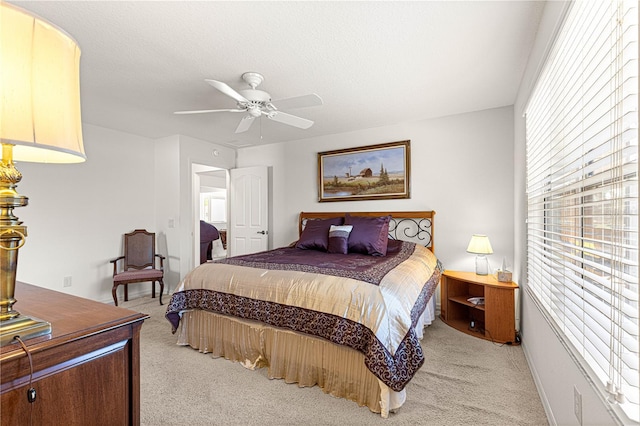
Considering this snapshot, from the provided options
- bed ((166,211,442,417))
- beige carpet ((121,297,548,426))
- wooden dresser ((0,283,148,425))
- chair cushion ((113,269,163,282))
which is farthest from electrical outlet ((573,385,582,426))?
chair cushion ((113,269,163,282))

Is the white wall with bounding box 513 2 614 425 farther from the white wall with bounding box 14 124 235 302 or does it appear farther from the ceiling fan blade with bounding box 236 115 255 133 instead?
the white wall with bounding box 14 124 235 302

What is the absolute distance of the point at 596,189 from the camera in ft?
3.93

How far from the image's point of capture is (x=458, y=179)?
3.76 metres

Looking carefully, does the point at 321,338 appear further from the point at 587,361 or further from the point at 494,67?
the point at 494,67

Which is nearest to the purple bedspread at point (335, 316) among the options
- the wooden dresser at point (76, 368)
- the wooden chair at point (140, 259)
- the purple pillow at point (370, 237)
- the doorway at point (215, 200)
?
the purple pillow at point (370, 237)

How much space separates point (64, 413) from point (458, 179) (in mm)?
3918

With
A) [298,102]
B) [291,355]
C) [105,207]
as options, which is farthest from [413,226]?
[105,207]

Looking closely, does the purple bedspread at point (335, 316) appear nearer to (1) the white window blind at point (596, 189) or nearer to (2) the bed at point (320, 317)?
(2) the bed at point (320, 317)

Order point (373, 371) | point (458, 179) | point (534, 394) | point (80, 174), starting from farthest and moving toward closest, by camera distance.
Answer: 1. point (80, 174)
2. point (458, 179)
3. point (534, 394)
4. point (373, 371)

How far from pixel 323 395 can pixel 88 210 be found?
399 centimetres

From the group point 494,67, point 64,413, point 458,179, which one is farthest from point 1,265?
point 458,179

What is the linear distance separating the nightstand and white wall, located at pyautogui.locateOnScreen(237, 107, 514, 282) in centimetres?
35

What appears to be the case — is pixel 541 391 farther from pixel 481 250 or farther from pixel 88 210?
pixel 88 210

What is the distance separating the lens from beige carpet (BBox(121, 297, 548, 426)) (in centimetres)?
183
